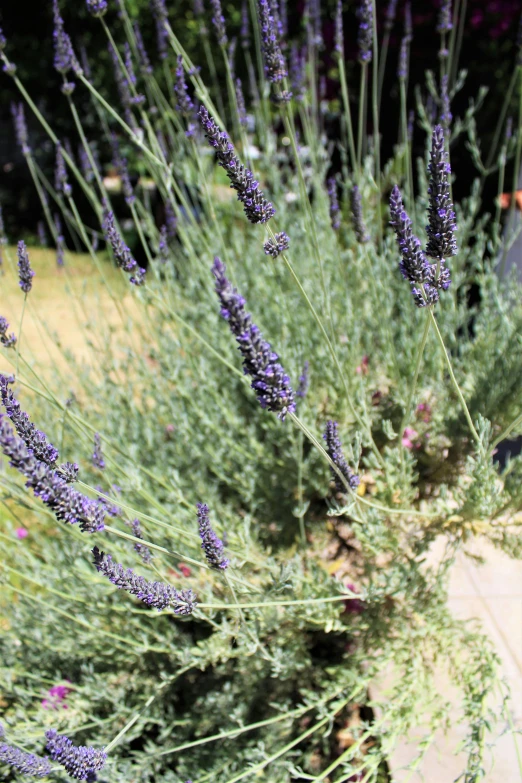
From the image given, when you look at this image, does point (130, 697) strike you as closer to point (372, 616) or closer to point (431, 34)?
point (372, 616)

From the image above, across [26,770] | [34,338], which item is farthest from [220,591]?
[34,338]

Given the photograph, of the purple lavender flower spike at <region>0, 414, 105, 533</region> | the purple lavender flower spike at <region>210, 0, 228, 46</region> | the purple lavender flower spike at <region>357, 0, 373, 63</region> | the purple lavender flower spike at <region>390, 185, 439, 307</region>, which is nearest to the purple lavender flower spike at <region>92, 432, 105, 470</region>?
the purple lavender flower spike at <region>0, 414, 105, 533</region>

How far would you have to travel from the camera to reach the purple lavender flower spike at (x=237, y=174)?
1089mm

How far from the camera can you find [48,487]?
37.8 inches

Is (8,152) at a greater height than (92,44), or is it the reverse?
(8,152)

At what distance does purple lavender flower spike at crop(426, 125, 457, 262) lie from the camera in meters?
1.11

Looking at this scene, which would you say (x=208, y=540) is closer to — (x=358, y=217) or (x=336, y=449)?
(x=336, y=449)

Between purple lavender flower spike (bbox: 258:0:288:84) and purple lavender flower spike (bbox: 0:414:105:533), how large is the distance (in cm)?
105

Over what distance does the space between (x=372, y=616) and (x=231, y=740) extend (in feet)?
1.82

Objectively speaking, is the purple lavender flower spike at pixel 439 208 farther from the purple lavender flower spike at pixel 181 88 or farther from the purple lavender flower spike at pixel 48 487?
the purple lavender flower spike at pixel 181 88

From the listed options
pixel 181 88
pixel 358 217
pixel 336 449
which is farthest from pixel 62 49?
pixel 336 449

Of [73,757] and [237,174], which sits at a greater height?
[237,174]

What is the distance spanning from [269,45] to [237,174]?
0.55 m

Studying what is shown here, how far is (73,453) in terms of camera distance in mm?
2529
